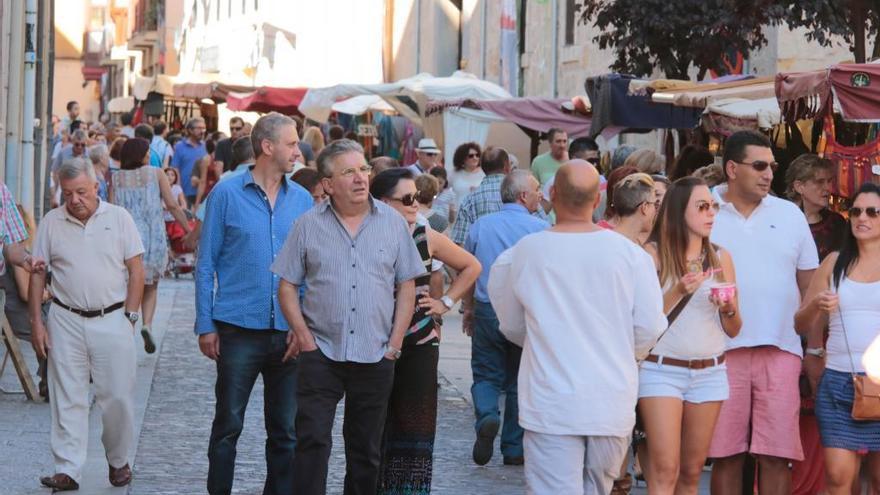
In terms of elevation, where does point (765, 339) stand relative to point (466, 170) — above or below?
below

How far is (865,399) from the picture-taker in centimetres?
756

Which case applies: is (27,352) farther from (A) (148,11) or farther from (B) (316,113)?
(A) (148,11)

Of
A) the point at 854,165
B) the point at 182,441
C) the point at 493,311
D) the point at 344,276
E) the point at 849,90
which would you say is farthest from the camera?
the point at 182,441

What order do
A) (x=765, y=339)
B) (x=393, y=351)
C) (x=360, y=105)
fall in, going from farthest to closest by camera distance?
(x=360, y=105) → (x=765, y=339) → (x=393, y=351)

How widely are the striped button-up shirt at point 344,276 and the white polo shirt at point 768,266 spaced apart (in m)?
1.57

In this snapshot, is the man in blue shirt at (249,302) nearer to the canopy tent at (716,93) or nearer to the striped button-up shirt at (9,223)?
the striped button-up shirt at (9,223)

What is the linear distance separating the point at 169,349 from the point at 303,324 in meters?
8.14

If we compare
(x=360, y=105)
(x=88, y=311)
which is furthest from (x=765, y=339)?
(x=360, y=105)

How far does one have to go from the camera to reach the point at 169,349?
50.4 ft

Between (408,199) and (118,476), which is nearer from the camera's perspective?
(408,199)

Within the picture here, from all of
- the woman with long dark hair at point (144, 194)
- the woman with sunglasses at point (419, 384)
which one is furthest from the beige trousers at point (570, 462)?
the woman with long dark hair at point (144, 194)

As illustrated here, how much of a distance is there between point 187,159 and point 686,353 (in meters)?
19.5

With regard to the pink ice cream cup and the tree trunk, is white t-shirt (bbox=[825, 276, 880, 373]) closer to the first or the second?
the pink ice cream cup

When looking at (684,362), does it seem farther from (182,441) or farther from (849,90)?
(182,441)
